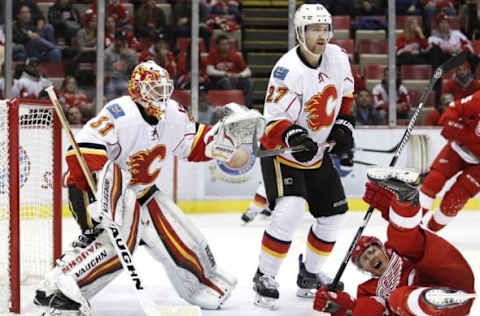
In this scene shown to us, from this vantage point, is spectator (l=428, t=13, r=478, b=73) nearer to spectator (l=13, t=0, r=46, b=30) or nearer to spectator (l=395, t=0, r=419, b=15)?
spectator (l=395, t=0, r=419, b=15)

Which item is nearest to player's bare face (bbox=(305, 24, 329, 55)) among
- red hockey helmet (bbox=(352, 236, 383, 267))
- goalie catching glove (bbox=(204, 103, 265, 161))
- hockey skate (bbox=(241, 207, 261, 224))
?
goalie catching glove (bbox=(204, 103, 265, 161))

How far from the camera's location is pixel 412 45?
737 cm

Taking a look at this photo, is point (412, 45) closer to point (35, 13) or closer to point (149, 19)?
point (149, 19)

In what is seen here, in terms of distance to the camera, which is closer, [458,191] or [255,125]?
[255,125]

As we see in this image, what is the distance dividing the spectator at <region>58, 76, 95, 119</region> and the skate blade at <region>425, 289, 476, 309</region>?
13.6ft

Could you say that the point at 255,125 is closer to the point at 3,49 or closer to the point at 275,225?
the point at 275,225

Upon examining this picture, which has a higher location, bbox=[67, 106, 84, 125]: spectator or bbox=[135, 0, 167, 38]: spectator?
bbox=[135, 0, 167, 38]: spectator

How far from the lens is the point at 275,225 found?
3.92 metres

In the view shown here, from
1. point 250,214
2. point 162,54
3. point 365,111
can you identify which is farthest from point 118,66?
point 365,111

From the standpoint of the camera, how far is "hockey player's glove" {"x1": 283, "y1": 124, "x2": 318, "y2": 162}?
3.78 meters

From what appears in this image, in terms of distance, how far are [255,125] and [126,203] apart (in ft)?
1.80

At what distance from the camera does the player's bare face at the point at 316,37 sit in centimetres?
391

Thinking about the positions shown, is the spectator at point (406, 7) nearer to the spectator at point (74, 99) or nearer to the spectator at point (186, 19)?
the spectator at point (186, 19)

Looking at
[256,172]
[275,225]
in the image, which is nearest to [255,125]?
[275,225]
